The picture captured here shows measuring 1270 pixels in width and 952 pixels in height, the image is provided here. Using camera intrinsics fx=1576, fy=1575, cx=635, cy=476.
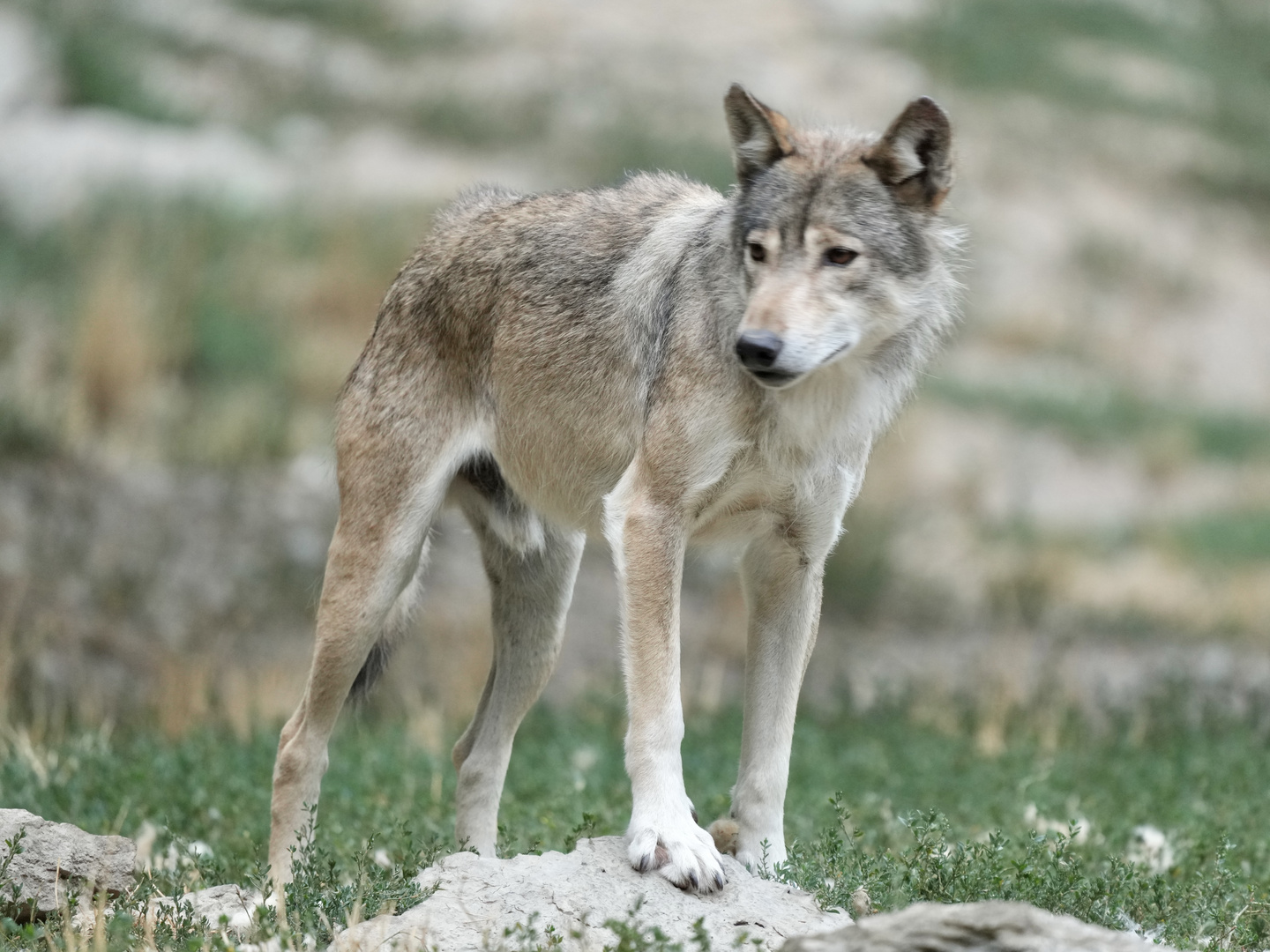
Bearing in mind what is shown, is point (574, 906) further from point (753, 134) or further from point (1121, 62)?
point (1121, 62)

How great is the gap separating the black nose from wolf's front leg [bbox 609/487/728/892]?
688 millimetres

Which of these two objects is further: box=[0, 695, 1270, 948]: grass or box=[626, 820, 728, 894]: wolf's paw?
box=[0, 695, 1270, 948]: grass

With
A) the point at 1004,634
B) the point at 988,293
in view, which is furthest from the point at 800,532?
the point at 988,293

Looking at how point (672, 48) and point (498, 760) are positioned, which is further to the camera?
point (672, 48)

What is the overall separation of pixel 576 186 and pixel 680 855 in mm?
9568

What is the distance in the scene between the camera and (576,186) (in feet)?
44.5

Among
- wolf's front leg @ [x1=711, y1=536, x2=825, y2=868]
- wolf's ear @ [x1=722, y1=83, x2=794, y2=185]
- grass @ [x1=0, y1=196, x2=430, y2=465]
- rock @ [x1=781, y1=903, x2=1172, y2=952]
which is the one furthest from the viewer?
grass @ [x1=0, y1=196, x2=430, y2=465]

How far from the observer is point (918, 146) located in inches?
200

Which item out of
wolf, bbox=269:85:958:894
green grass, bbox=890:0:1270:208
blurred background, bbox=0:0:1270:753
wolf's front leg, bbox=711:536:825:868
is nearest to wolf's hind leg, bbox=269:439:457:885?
wolf, bbox=269:85:958:894

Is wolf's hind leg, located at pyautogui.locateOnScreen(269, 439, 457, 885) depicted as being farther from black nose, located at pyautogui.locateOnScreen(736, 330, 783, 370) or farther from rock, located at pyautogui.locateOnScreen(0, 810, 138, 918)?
black nose, located at pyautogui.locateOnScreen(736, 330, 783, 370)

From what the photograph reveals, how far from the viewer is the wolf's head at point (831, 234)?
4754mm

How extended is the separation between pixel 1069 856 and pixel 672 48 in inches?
953

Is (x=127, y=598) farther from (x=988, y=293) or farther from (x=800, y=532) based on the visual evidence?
(x=988, y=293)

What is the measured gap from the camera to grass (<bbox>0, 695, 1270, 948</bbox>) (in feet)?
16.4
